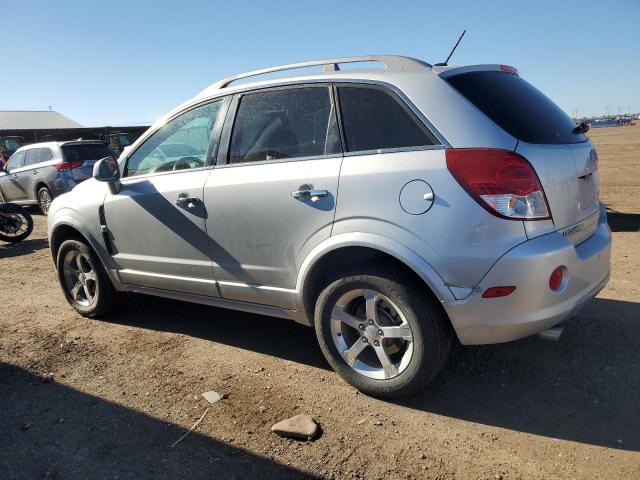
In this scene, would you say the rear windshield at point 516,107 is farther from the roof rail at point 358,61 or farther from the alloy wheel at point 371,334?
the alloy wheel at point 371,334

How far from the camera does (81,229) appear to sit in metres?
4.17

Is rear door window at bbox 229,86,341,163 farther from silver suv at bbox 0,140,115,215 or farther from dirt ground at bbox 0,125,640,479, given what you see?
silver suv at bbox 0,140,115,215

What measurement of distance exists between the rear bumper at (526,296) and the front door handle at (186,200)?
1.90 m

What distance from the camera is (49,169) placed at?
434 inches

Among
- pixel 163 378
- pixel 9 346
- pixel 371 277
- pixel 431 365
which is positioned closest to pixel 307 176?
pixel 371 277

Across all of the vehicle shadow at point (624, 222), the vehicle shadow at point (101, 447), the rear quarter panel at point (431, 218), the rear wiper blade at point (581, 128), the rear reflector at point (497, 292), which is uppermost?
the rear wiper blade at point (581, 128)

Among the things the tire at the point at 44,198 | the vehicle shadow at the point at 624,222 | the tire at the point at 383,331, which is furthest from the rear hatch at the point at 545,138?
the tire at the point at 44,198

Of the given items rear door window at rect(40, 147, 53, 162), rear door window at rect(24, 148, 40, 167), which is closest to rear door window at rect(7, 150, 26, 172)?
rear door window at rect(24, 148, 40, 167)

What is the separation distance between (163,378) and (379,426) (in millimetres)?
1565

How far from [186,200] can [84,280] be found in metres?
1.72

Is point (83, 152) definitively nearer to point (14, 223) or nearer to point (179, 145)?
point (14, 223)

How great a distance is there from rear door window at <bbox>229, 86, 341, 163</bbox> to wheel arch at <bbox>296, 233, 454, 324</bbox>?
22.7 inches

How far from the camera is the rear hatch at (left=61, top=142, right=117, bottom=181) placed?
35.9 ft

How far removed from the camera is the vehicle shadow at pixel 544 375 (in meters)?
2.56
